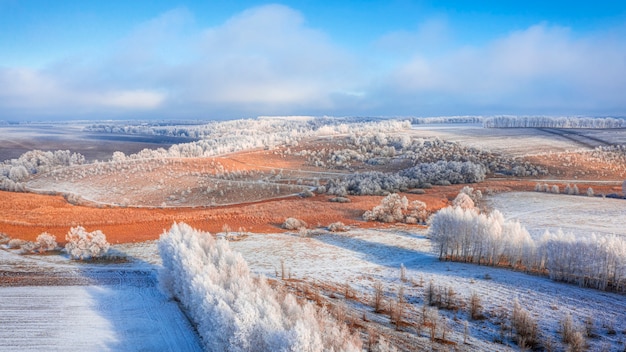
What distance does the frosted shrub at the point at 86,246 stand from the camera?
108 feet

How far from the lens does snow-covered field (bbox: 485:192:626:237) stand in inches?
1486

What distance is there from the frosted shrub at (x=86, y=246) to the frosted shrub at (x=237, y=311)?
41.2ft

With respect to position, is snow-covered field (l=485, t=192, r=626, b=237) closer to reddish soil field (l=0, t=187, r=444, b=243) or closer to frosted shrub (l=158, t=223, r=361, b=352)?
reddish soil field (l=0, t=187, r=444, b=243)

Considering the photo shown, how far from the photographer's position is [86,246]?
33.3 m

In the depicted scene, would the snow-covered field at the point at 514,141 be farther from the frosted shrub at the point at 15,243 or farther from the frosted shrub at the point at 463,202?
the frosted shrub at the point at 15,243

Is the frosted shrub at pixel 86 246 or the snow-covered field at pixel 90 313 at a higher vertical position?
the frosted shrub at pixel 86 246

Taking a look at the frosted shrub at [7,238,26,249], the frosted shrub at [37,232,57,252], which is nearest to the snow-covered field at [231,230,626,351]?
the frosted shrub at [37,232,57,252]

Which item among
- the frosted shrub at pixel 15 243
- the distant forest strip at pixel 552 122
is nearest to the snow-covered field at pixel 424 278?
the frosted shrub at pixel 15 243

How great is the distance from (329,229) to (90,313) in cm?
2472

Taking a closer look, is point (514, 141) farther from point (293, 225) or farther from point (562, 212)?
point (293, 225)

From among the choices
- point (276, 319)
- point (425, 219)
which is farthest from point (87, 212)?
point (276, 319)

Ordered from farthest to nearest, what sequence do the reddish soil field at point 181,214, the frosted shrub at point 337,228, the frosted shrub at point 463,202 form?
the frosted shrub at point 463,202, the reddish soil field at point 181,214, the frosted shrub at point 337,228

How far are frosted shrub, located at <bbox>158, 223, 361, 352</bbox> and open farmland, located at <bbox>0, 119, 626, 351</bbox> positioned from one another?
218cm

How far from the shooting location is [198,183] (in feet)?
226
